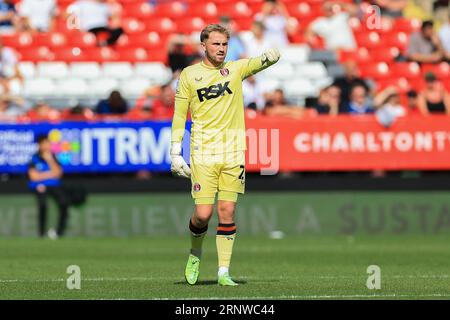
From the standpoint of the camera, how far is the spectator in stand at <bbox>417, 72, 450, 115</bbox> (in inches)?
902

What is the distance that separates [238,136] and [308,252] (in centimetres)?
648

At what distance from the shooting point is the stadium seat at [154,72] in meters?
25.0

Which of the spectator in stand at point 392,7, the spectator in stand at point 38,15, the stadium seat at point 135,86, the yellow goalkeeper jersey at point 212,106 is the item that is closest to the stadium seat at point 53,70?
the spectator in stand at point 38,15

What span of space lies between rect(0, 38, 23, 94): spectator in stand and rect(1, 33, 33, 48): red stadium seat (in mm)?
365

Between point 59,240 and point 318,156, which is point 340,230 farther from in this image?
point 59,240

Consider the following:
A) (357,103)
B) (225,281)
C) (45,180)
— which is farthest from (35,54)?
(225,281)

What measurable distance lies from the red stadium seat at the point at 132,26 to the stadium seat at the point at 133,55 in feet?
2.25

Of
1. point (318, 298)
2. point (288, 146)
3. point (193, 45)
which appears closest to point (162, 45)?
point (193, 45)

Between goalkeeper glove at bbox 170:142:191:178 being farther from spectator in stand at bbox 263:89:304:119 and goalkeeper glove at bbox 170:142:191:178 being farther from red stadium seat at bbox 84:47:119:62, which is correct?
red stadium seat at bbox 84:47:119:62

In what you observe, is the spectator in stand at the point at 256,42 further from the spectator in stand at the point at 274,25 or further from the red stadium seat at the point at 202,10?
the red stadium seat at the point at 202,10

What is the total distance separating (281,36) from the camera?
84.5 ft

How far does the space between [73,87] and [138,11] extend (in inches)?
116

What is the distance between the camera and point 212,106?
1220 cm

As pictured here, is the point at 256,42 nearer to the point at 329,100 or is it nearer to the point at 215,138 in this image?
the point at 329,100
